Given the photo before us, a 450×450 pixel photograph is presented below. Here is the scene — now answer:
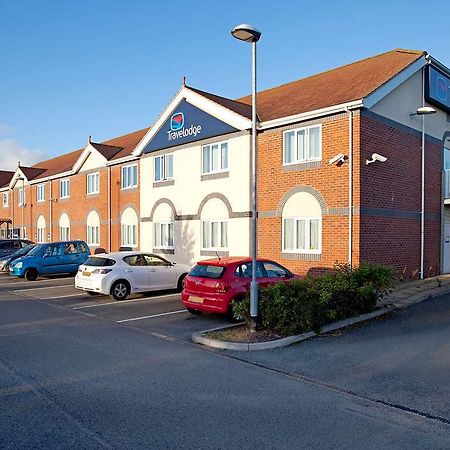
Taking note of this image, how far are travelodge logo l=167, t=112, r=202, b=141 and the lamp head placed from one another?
10723 millimetres

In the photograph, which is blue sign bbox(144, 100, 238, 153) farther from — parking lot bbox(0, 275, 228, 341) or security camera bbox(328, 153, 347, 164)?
parking lot bbox(0, 275, 228, 341)

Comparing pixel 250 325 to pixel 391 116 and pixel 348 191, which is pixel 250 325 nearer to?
pixel 348 191

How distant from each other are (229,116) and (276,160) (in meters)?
2.89

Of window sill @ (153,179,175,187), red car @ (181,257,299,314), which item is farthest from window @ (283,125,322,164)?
window sill @ (153,179,175,187)

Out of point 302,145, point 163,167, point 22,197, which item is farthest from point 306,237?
point 22,197

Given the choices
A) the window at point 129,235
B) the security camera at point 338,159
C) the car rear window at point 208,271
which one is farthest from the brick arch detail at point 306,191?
the window at point 129,235

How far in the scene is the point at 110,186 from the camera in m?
25.5

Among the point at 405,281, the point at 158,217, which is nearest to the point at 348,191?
the point at 405,281

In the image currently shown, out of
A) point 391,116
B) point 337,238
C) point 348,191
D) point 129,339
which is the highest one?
point 391,116

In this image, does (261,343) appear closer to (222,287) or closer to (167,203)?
(222,287)

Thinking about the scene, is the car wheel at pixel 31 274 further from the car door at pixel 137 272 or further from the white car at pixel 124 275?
the car door at pixel 137 272

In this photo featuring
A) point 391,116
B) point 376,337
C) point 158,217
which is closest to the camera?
point 376,337

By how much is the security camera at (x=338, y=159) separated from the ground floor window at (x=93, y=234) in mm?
16346

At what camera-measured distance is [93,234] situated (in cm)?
2744
